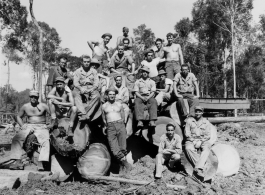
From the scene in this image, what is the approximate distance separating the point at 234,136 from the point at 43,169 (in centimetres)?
700

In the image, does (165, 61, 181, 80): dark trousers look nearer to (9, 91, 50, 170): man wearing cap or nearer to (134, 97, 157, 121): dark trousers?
(134, 97, 157, 121): dark trousers

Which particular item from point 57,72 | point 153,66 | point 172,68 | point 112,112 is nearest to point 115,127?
point 112,112

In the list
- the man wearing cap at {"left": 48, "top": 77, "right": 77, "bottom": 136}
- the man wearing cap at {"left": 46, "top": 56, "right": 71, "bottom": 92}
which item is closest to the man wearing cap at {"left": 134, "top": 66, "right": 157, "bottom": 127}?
the man wearing cap at {"left": 48, "top": 77, "right": 77, "bottom": 136}

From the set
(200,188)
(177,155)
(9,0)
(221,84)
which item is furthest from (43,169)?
(221,84)

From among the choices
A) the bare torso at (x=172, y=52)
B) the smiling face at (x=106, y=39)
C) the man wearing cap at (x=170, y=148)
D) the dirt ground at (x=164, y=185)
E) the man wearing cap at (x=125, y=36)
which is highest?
the man wearing cap at (x=125, y=36)

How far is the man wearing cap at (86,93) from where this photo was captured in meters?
6.75

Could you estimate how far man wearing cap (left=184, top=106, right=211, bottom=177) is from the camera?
654 centimetres

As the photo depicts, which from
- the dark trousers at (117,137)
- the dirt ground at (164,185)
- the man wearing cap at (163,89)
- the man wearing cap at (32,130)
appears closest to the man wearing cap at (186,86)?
the man wearing cap at (163,89)

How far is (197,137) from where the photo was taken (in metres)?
6.84

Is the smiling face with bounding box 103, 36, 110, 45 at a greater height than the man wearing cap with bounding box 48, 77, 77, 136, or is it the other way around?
the smiling face with bounding box 103, 36, 110, 45

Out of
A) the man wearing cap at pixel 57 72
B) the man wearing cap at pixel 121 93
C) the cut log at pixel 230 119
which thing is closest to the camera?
the man wearing cap at pixel 121 93

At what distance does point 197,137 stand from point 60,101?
3466 mm

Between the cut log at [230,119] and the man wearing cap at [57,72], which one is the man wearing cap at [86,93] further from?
the cut log at [230,119]

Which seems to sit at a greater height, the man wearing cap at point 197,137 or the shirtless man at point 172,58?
the shirtless man at point 172,58
